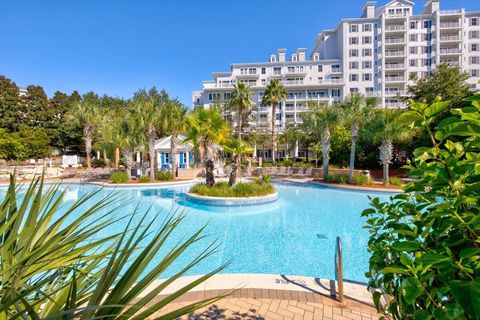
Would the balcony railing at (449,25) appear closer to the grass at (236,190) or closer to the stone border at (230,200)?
the grass at (236,190)

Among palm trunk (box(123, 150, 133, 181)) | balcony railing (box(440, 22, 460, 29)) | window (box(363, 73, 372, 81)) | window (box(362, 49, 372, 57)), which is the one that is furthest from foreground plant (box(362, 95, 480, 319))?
balcony railing (box(440, 22, 460, 29))

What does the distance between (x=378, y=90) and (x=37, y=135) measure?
193ft

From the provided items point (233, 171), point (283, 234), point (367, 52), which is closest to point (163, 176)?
point (233, 171)

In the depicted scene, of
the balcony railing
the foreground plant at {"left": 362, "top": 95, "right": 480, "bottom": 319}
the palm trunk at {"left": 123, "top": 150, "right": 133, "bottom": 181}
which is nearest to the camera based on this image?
the foreground plant at {"left": 362, "top": 95, "right": 480, "bottom": 319}

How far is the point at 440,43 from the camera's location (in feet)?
144

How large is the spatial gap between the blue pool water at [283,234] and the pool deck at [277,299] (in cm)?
86

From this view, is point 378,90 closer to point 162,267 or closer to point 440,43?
point 440,43

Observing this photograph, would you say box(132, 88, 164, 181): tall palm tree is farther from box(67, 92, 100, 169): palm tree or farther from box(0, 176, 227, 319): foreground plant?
box(0, 176, 227, 319): foreground plant

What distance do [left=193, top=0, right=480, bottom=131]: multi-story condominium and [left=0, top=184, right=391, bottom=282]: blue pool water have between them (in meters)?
33.7

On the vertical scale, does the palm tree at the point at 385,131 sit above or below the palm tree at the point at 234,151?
above

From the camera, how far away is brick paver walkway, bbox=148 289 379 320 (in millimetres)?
3375

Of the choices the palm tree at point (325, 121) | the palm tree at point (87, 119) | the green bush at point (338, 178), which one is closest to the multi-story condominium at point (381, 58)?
the palm tree at point (87, 119)

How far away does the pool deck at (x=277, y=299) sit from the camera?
341cm

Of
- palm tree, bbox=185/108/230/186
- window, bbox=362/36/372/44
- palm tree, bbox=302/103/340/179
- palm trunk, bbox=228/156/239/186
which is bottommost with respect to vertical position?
palm trunk, bbox=228/156/239/186
